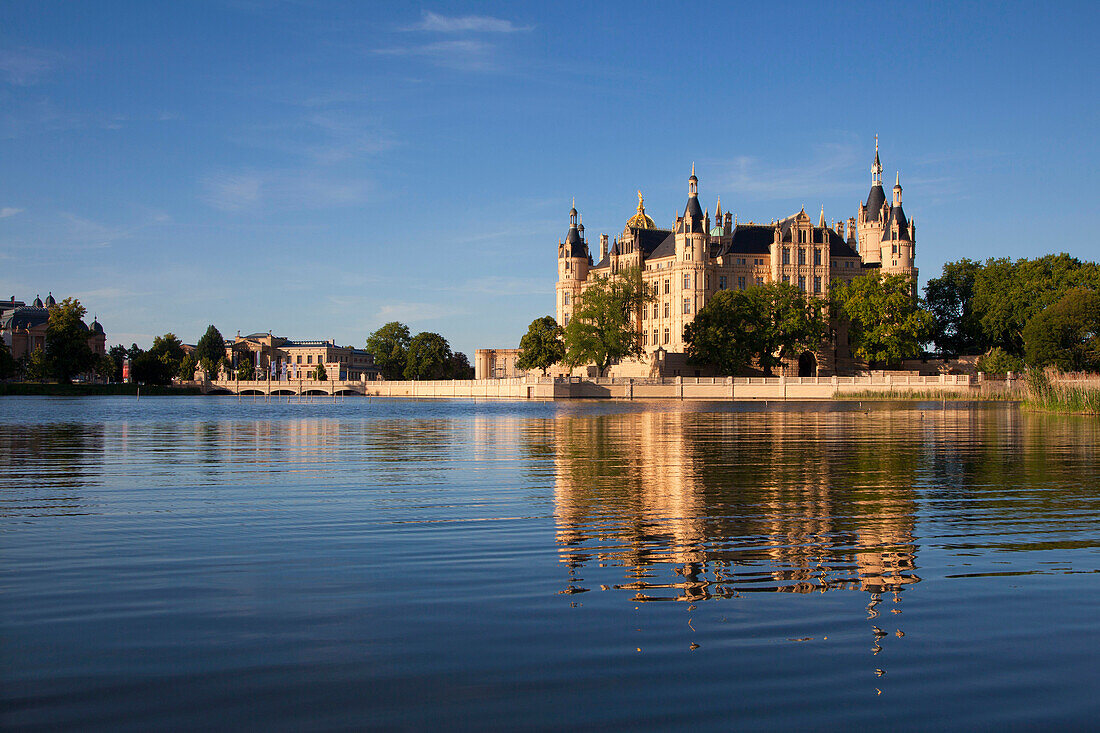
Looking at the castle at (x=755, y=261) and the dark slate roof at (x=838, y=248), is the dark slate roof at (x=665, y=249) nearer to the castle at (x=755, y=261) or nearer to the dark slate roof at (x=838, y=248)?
the castle at (x=755, y=261)

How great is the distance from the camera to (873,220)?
128750mm

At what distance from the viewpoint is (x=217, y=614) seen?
675cm

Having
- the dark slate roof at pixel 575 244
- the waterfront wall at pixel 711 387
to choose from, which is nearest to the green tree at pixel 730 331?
the waterfront wall at pixel 711 387

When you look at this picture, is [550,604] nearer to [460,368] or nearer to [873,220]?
[873,220]

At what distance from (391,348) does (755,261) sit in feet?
250

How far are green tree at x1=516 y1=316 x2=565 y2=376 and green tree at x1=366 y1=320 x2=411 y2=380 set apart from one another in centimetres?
4927

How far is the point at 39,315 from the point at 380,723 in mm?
180893

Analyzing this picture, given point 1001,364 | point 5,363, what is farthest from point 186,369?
point 1001,364

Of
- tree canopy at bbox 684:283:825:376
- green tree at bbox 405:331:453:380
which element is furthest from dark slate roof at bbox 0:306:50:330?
tree canopy at bbox 684:283:825:376

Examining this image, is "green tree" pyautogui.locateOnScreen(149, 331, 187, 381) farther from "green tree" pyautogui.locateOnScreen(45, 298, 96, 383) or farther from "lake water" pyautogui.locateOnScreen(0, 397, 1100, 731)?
"lake water" pyautogui.locateOnScreen(0, 397, 1100, 731)

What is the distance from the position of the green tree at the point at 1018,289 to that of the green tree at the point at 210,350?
5186 inches

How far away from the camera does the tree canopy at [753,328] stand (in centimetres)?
10412

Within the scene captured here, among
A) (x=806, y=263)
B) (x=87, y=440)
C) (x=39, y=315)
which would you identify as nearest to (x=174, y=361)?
(x=39, y=315)

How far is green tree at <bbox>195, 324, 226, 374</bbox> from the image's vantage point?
182 m
